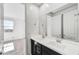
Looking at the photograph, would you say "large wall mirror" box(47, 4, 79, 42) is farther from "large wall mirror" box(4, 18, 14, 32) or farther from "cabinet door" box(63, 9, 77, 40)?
"large wall mirror" box(4, 18, 14, 32)

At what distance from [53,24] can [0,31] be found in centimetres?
81

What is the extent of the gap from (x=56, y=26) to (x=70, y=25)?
0.70ft

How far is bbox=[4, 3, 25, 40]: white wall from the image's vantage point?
2.66ft

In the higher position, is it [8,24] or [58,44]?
[8,24]

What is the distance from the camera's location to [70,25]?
3.10 feet

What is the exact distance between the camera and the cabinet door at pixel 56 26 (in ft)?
3.21

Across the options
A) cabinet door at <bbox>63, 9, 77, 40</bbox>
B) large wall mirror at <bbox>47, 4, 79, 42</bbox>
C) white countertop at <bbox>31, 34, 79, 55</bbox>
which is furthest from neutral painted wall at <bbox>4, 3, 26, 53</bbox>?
cabinet door at <bbox>63, 9, 77, 40</bbox>

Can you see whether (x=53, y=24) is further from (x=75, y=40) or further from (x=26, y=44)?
(x=26, y=44)

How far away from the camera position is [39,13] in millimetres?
925

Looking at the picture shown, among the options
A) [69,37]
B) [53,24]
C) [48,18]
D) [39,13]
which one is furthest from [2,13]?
[69,37]

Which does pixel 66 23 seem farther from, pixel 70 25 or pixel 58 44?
pixel 58 44

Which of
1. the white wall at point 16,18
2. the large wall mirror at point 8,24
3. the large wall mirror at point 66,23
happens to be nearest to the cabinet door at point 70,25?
the large wall mirror at point 66,23

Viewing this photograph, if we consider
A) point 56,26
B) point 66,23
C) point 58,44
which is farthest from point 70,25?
point 58,44

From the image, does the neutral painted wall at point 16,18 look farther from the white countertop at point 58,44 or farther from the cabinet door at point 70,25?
the cabinet door at point 70,25
